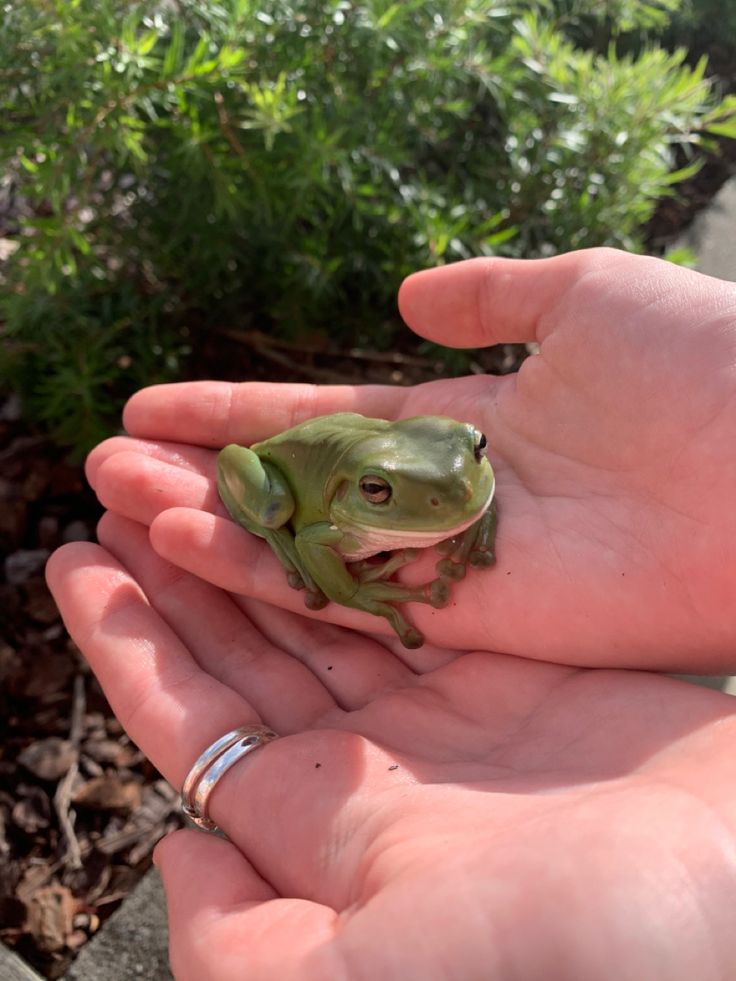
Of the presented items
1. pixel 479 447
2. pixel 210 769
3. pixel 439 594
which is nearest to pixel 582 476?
pixel 479 447

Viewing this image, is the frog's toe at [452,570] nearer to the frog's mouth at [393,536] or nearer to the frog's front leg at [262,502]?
A: the frog's mouth at [393,536]

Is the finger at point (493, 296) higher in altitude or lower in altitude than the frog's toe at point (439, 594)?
higher

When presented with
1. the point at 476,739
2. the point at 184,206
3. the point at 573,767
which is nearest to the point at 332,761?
the point at 476,739

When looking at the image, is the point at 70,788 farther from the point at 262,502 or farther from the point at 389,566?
the point at 389,566

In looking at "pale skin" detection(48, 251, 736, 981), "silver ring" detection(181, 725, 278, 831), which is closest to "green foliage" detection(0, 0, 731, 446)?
"pale skin" detection(48, 251, 736, 981)

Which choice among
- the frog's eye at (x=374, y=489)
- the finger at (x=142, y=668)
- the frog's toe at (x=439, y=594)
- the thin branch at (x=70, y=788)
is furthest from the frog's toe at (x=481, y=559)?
the thin branch at (x=70, y=788)

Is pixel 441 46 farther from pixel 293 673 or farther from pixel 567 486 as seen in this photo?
pixel 293 673

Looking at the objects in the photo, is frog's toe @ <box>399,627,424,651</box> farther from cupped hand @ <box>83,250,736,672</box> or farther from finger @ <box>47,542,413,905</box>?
finger @ <box>47,542,413,905</box>

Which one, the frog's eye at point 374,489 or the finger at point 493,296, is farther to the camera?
the finger at point 493,296
